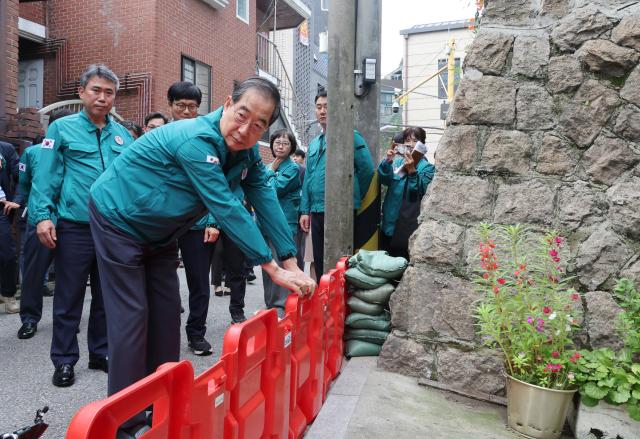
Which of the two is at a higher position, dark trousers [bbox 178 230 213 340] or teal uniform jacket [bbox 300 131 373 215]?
teal uniform jacket [bbox 300 131 373 215]

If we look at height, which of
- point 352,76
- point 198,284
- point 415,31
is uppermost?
point 415,31

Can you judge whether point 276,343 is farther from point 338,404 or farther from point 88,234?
point 88,234

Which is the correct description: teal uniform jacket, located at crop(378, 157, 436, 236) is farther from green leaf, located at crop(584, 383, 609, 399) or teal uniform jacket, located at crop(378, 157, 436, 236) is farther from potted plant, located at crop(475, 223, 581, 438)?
green leaf, located at crop(584, 383, 609, 399)

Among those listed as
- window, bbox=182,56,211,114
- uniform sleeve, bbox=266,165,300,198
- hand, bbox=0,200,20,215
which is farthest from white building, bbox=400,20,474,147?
hand, bbox=0,200,20,215

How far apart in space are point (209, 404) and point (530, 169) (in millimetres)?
2720

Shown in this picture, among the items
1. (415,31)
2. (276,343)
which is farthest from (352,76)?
(415,31)

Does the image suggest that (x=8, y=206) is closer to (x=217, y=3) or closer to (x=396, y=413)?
(x=396, y=413)

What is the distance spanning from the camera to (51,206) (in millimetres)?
3467

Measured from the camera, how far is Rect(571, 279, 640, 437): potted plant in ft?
8.78

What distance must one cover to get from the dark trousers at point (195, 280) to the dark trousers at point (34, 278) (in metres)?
1.22

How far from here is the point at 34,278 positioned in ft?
14.5

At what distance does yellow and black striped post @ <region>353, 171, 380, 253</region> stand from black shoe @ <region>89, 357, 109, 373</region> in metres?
2.26

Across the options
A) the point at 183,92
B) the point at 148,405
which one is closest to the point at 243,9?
the point at 183,92

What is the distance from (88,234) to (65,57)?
1046cm
